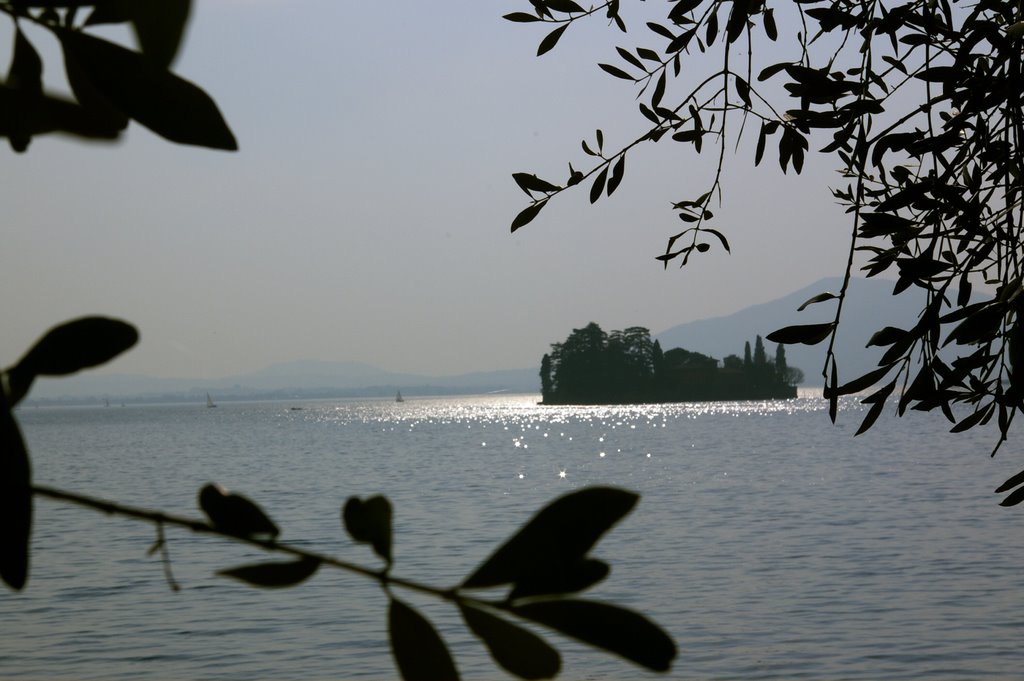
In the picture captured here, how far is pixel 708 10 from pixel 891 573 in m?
19.1

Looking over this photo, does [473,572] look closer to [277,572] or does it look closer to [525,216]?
[277,572]

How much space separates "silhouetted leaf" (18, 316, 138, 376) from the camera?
477mm

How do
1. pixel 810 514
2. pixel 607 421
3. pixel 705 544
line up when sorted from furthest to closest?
pixel 607 421 < pixel 810 514 < pixel 705 544

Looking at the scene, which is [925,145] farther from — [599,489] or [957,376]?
[599,489]

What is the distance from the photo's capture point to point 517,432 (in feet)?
303

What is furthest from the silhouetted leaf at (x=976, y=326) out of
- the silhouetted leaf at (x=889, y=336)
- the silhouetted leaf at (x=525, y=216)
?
the silhouetted leaf at (x=525, y=216)

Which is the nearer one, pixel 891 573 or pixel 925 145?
pixel 925 145

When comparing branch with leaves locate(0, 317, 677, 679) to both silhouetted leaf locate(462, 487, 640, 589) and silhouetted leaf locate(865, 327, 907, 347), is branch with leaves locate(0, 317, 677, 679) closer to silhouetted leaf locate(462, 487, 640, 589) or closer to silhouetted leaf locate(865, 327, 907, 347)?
silhouetted leaf locate(462, 487, 640, 589)

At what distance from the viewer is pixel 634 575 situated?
21.0 meters

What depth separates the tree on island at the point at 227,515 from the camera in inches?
17.4

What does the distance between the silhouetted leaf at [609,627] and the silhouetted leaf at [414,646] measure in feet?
0.13

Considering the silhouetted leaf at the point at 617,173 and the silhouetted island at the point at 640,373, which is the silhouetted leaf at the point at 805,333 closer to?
the silhouetted leaf at the point at 617,173

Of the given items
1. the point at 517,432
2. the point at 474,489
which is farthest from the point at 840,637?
the point at 517,432

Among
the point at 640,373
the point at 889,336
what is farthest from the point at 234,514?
the point at 640,373
